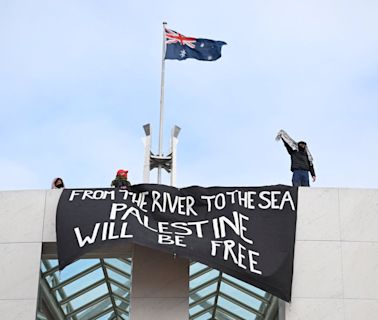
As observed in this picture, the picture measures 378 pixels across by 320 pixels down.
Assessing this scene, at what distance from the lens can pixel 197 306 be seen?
2134cm

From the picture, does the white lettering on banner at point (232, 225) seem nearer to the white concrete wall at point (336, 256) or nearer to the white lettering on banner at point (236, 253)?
the white lettering on banner at point (236, 253)

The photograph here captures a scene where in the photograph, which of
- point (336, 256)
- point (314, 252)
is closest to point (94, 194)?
point (314, 252)

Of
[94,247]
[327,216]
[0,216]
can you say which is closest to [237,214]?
[327,216]

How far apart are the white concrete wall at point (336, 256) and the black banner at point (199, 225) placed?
25 centimetres

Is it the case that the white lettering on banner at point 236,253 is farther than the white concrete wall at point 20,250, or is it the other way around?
the white concrete wall at point 20,250

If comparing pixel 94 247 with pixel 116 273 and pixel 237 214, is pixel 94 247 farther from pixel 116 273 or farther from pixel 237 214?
pixel 116 273

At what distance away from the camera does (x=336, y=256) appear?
15781 mm

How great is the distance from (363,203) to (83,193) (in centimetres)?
509

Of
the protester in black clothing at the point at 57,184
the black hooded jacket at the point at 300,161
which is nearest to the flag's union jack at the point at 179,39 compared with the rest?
the black hooded jacket at the point at 300,161

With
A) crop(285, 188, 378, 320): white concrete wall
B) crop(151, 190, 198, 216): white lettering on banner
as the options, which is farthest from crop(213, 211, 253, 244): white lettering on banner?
crop(285, 188, 378, 320): white concrete wall

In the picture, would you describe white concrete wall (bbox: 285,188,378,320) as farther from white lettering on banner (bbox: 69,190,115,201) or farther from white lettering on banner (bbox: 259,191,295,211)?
white lettering on banner (bbox: 69,190,115,201)

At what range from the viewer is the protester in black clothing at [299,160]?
1745 centimetres

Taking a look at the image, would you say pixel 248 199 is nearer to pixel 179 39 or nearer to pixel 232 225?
pixel 232 225

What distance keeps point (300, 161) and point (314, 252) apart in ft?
7.73
